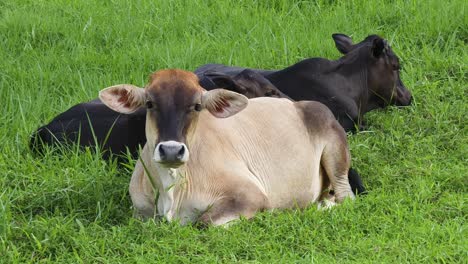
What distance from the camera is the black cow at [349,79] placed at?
1050 cm

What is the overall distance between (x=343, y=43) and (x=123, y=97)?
3994mm

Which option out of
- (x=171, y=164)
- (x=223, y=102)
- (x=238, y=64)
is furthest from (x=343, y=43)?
(x=171, y=164)

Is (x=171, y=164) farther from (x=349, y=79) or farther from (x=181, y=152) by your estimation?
(x=349, y=79)

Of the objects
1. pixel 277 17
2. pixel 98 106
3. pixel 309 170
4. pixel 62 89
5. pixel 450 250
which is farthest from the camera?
pixel 277 17

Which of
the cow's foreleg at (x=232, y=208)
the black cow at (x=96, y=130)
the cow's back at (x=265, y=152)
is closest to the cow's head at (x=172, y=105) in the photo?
the cow's back at (x=265, y=152)

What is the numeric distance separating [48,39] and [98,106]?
9.35ft

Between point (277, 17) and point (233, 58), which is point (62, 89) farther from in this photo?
point (277, 17)

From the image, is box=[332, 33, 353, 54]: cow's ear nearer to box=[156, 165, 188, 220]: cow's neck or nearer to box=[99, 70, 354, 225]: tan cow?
box=[99, 70, 354, 225]: tan cow

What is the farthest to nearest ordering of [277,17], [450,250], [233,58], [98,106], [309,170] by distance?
1. [277,17]
2. [233,58]
3. [98,106]
4. [309,170]
5. [450,250]

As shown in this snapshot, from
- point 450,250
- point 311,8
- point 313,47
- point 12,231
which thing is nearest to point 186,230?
point 12,231

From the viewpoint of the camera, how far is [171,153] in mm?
7273

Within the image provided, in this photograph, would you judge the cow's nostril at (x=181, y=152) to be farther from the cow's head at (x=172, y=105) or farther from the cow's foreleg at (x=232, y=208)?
the cow's foreleg at (x=232, y=208)

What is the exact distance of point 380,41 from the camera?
1102cm

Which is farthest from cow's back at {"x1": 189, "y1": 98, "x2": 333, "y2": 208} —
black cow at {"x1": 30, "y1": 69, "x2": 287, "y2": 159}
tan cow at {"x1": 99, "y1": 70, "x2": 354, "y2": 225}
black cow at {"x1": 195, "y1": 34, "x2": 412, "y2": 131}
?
black cow at {"x1": 195, "y1": 34, "x2": 412, "y2": 131}
